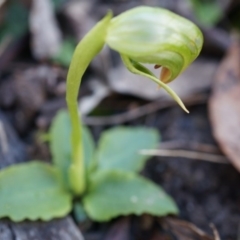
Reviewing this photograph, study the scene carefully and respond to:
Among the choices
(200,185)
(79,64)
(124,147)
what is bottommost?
(200,185)

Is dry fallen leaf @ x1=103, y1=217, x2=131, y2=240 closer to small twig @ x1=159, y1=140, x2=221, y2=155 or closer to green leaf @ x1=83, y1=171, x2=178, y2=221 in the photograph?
green leaf @ x1=83, y1=171, x2=178, y2=221

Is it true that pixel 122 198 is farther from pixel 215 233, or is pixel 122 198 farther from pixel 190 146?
pixel 190 146

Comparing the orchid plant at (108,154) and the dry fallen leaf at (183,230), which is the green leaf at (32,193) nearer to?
the orchid plant at (108,154)

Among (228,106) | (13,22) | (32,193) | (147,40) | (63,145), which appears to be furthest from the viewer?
(13,22)

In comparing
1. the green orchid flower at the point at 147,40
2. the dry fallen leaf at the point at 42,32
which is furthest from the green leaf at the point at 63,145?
the dry fallen leaf at the point at 42,32

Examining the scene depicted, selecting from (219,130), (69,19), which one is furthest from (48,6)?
(219,130)

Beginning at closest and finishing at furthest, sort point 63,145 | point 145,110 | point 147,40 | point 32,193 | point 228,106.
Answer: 1. point 147,40
2. point 32,193
3. point 63,145
4. point 228,106
5. point 145,110

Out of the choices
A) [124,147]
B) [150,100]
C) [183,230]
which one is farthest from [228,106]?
[183,230]

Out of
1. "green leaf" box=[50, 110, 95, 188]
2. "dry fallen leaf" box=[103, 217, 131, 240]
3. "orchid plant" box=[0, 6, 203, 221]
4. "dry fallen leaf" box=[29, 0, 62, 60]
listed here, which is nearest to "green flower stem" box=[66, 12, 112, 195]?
"orchid plant" box=[0, 6, 203, 221]
